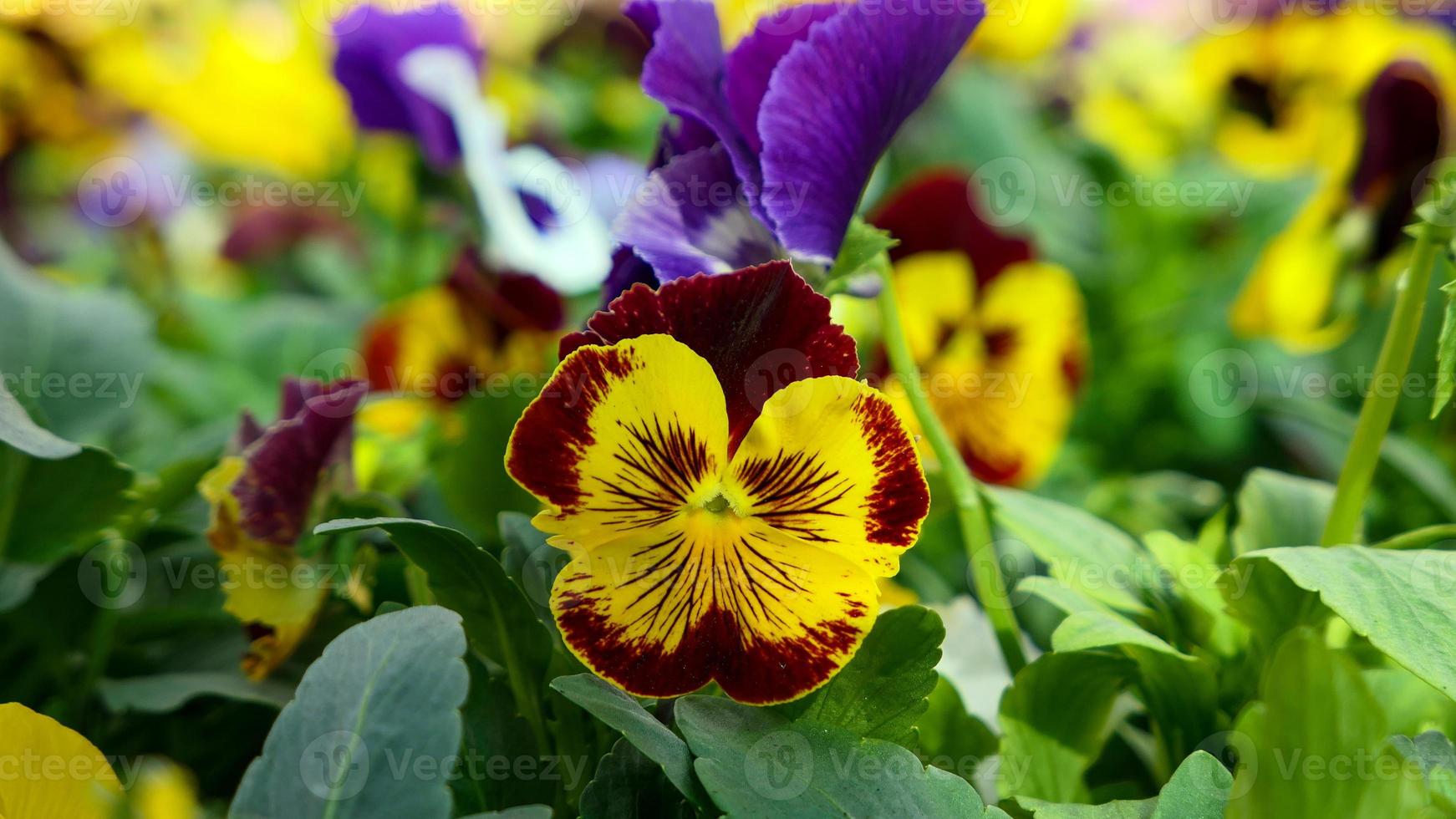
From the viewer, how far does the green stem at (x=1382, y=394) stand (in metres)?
0.51

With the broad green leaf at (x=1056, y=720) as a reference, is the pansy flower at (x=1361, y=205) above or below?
above

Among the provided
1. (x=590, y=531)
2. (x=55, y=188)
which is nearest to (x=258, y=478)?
(x=590, y=531)

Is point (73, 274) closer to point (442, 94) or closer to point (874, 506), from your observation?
point (442, 94)

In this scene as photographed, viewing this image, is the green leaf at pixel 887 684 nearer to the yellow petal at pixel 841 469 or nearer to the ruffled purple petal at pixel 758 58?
the yellow petal at pixel 841 469

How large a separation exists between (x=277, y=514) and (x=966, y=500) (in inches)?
13.1

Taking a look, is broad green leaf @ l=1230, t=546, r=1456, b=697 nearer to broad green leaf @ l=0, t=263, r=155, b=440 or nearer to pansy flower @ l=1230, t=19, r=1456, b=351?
pansy flower @ l=1230, t=19, r=1456, b=351

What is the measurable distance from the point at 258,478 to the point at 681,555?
0.24 meters

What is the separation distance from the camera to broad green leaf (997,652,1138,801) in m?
0.50

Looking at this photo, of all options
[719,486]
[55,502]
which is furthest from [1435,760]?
[55,502]

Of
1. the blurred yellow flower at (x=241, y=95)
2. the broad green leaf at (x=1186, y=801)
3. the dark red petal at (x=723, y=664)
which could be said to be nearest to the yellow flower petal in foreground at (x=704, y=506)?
the dark red petal at (x=723, y=664)

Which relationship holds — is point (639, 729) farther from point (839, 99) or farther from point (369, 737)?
point (839, 99)

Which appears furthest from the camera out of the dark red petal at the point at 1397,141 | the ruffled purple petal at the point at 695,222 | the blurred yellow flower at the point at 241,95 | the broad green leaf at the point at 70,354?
the blurred yellow flower at the point at 241,95

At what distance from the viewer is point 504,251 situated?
0.90 m

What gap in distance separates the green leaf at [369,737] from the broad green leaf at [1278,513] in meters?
0.40
